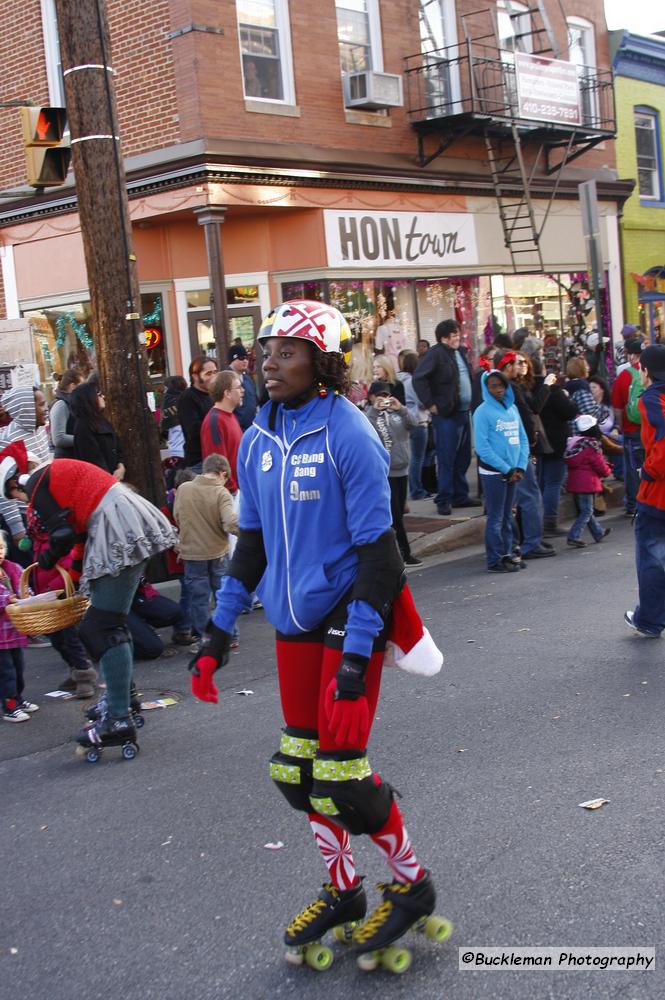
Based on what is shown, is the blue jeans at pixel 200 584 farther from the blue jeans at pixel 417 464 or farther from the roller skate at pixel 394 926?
the blue jeans at pixel 417 464

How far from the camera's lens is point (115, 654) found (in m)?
5.68

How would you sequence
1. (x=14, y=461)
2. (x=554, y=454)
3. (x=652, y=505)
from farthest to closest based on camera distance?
(x=554, y=454) → (x=14, y=461) → (x=652, y=505)

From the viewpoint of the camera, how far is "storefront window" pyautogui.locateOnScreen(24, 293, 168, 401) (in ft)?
52.8

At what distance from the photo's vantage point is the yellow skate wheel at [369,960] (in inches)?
134

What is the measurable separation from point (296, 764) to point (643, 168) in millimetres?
23149

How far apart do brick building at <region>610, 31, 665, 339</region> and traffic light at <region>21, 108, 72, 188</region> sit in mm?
15761

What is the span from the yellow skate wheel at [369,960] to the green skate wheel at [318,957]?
0.37ft

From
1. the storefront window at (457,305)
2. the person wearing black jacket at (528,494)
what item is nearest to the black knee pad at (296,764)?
the person wearing black jacket at (528,494)

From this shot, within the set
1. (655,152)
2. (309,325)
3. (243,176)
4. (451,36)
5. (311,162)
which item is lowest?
(309,325)

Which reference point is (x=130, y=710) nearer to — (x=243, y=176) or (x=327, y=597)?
(x=327, y=597)

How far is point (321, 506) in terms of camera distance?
3.42 metres

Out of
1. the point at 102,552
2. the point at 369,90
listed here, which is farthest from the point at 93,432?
the point at 369,90

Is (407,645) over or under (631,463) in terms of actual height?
over

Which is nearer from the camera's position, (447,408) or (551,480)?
(551,480)
